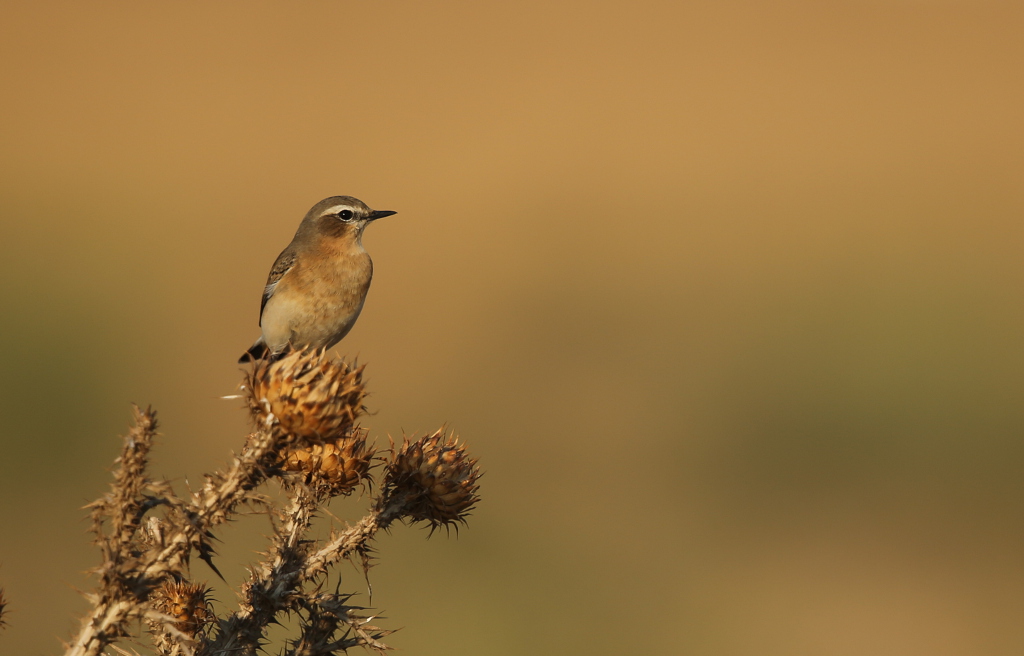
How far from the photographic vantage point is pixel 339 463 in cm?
416

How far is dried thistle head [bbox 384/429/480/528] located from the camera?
4328mm

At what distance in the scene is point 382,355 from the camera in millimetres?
24562

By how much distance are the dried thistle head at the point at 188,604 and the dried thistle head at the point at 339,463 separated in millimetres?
640

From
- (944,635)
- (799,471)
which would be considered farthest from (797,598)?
(799,471)

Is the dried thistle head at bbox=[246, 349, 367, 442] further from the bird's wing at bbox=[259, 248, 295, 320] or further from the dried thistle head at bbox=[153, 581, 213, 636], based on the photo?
the bird's wing at bbox=[259, 248, 295, 320]

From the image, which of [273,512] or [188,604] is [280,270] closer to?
[188,604]

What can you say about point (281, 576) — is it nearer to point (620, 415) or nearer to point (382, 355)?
point (620, 415)

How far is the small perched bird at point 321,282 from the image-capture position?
25.9ft

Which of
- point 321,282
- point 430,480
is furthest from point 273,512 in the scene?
point 321,282

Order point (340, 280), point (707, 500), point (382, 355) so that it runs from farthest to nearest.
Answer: point (382, 355) → point (707, 500) → point (340, 280)

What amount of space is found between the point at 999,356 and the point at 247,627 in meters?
22.5

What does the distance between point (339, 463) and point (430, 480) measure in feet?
1.36

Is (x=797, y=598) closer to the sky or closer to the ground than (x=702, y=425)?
closer to the ground

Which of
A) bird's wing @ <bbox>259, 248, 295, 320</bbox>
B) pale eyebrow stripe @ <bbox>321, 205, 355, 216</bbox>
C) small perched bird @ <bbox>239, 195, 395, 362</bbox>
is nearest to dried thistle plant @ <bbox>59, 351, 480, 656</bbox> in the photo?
small perched bird @ <bbox>239, 195, 395, 362</bbox>
